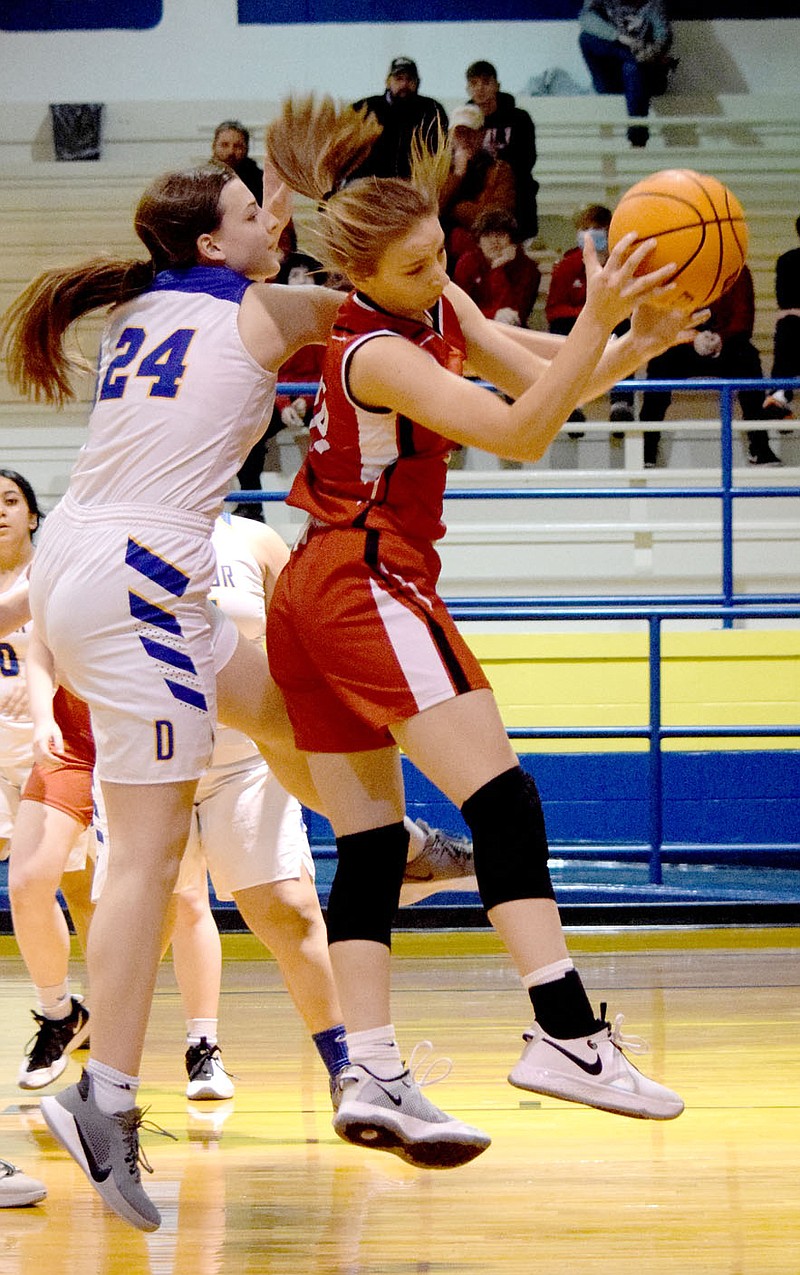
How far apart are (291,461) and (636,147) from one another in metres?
3.67

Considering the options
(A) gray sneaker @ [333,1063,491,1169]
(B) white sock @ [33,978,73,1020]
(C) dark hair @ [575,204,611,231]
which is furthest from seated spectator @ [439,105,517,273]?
(A) gray sneaker @ [333,1063,491,1169]

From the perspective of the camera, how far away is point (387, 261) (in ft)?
8.89

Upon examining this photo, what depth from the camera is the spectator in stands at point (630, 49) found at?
1075 cm

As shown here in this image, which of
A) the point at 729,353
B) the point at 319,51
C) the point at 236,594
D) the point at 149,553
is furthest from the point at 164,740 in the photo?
the point at 319,51

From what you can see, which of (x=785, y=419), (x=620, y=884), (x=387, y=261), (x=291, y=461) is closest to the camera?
(x=387, y=261)

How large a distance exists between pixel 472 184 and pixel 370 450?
285 inches

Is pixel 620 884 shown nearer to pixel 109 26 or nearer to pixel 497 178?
pixel 497 178

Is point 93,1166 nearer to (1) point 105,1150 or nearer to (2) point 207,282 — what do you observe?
(1) point 105,1150

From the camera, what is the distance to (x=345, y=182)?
293 cm

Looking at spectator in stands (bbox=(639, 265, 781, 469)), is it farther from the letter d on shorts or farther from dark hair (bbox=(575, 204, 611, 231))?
the letter d on shorts

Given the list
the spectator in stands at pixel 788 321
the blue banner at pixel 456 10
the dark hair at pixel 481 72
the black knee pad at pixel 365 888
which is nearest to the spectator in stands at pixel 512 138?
the dark hair at pixel 481 72

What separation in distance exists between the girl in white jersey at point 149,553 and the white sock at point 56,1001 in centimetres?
147

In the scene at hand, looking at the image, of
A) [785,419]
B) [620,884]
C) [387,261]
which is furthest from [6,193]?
[387,261]

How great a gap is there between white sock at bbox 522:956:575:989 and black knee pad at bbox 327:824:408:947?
278 millimetres
